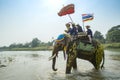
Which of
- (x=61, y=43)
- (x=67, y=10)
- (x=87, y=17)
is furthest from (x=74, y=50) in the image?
(x=87, y=17)

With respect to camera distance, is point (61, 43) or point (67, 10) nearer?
point (61, 43)

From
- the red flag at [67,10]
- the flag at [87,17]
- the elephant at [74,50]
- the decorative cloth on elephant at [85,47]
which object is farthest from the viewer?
the flag at [87,17]

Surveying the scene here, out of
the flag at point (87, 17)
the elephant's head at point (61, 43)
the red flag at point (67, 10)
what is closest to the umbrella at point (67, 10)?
the red flag at point (67, 10)

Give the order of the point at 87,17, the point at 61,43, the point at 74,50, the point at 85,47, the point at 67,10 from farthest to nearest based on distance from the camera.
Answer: the point at 87,17
the point at 67,10
the point at 61,43
the point at 85,47
the point at 74,50

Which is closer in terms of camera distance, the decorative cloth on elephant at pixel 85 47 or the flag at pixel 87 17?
the decorative cloth on elephant at pixel 85 47

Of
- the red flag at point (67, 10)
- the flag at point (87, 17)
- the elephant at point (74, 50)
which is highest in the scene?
the red flag at point (67, 10)

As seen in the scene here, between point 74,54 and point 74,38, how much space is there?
0.99 metres

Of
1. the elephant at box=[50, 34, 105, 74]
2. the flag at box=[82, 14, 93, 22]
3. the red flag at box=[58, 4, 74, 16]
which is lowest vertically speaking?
the elephant at box=[50, 34, 105, 74]

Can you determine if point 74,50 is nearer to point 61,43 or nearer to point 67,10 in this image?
point 61,43

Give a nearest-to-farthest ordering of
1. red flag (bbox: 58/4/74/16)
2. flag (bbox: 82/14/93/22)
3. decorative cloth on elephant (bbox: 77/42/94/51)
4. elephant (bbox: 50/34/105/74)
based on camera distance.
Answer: elephant (bbox: 50/34/105/74)
decorative cloth on elephant (bbox: 77/42/94/51)
red flag (bbox: 58/4/74/16)
flag (bbox: 82/14/93/22)

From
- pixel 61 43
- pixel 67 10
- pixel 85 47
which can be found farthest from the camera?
pixel 67 10

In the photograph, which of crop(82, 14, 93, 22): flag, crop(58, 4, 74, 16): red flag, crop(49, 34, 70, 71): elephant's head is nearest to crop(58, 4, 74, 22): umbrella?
crop(58, 4, 74, 16): red flag

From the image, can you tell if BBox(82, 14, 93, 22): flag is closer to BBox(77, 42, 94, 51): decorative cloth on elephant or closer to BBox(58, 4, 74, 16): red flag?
BBox(58, 4, 74, 16): red flag

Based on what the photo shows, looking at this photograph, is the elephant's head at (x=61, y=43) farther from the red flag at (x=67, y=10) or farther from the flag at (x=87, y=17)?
the flag at (x=87, y=17)
